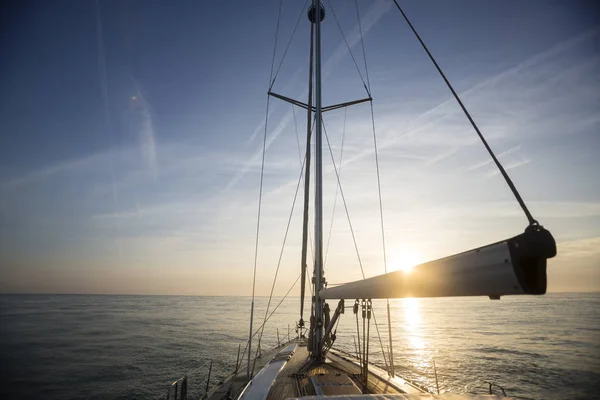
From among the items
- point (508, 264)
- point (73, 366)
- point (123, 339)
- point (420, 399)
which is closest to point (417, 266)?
point (508, 264)

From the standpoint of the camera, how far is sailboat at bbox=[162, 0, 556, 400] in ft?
7.05

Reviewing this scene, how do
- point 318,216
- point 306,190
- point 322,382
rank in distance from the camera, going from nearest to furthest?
point 322,382
point 318,216
point 306,190

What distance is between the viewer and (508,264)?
220cm

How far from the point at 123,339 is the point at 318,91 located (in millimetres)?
50823

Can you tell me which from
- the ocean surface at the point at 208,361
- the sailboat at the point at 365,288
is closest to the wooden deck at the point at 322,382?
the sailboat at the point at 365,288

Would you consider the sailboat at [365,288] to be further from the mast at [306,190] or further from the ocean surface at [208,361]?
the ocean surface at [208,361]

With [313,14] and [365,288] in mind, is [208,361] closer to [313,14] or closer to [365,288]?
[365,288]

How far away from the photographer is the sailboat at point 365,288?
7.05 feet

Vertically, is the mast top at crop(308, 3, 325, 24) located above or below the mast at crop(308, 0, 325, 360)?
above

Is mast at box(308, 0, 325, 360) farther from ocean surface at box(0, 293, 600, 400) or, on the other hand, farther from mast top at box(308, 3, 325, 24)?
ocean surface at box(0, 293, 600, 400)

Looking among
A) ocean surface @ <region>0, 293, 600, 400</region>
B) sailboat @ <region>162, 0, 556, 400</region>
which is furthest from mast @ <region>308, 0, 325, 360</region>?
ocean surface @ <region>0, 293, 600, 400</region>

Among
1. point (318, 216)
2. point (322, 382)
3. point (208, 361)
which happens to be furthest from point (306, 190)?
point (208, 361)

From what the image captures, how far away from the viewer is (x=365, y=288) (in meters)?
5.11

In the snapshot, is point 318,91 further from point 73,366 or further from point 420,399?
point 73,366
